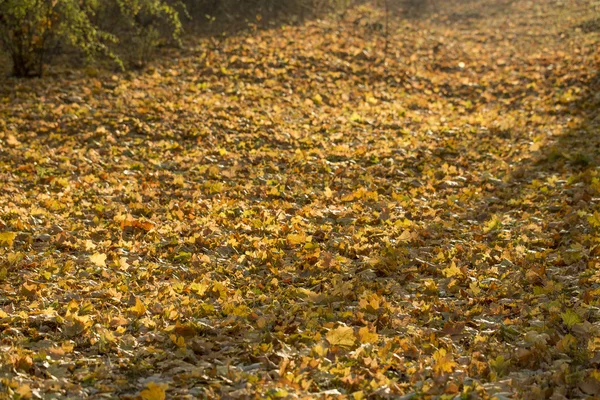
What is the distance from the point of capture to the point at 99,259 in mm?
4766

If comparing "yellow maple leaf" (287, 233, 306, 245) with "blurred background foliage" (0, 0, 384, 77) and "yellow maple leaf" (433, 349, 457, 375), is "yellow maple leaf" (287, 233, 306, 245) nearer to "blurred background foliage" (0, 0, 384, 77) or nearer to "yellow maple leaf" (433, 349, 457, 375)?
"yellow maple leaf" (433, 349, 457, 375)

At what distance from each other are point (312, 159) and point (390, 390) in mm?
4773

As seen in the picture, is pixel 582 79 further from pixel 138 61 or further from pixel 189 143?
pixel 138 61

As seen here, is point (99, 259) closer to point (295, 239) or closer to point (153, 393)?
point (295, 239)

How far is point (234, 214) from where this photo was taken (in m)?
6.01

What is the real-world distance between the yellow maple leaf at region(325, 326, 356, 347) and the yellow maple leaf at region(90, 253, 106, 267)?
6.54 ft

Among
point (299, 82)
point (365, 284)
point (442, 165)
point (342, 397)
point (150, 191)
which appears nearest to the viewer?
point (342, 397)

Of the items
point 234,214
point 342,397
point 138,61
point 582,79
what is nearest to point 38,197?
point 234,214

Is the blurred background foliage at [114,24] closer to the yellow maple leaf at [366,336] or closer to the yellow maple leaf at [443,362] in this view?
the yellow maple leaf at [366,336]

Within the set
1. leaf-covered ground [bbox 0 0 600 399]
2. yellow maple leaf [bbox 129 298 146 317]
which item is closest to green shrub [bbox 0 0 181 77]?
leaf-covered ground [bbox 0 0 600 399]

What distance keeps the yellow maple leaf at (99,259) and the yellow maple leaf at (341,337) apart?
1994 millimetres

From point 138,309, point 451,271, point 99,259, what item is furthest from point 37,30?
point 451,271

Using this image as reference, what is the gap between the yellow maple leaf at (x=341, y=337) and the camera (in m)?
3.71

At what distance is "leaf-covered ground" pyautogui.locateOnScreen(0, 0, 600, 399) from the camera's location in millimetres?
3496
